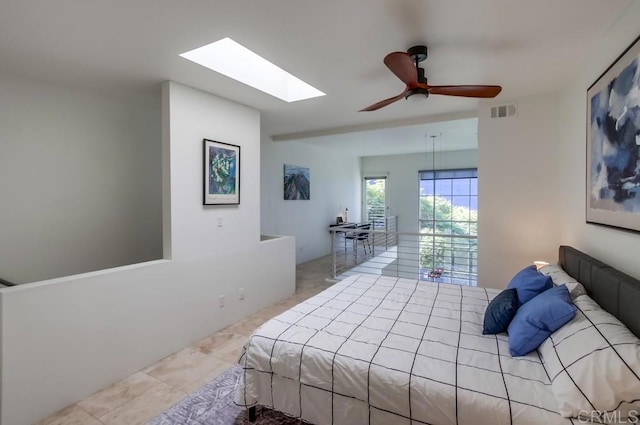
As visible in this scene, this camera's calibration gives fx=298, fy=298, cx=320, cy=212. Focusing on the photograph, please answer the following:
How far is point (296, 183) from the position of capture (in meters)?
6.29

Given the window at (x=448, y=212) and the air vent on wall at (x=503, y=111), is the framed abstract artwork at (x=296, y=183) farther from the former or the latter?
the air vent on wall at (x=503, y=111)

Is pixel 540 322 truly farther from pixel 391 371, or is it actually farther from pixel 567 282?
pixel 391 371

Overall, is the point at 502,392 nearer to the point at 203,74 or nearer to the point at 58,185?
the point at 203,74

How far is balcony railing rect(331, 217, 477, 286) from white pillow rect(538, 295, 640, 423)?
3.86 meters

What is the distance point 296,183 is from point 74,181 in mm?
3829

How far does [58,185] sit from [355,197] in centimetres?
681

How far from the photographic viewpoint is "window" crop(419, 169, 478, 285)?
722cm

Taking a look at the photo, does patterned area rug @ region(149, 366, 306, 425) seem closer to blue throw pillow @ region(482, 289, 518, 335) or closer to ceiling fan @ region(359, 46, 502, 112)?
blue throw pillow @ region(482, 289, 518, 335)

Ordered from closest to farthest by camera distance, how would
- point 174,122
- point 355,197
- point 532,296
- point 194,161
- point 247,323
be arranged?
point 532,296 → point 174,122 → point 194,161 → point 247,323 → point 355,197

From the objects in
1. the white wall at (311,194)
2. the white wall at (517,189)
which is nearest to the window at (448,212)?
the white wall at (311,194)

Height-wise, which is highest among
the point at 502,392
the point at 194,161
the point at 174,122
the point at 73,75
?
the point at 73,75

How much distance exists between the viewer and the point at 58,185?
9.64ft

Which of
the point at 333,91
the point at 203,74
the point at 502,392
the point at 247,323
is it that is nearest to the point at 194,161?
the point at 203,74

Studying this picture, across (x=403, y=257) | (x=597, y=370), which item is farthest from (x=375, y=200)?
(x=597, y=370)
